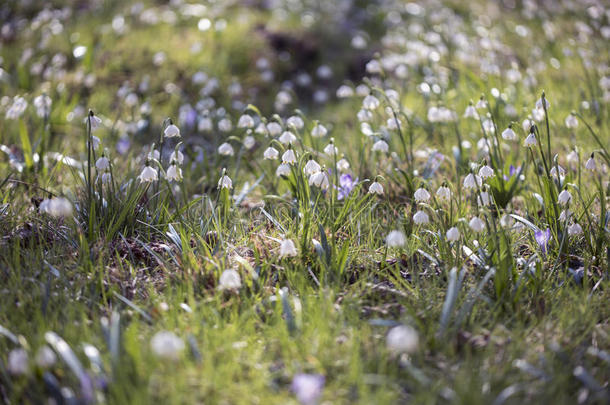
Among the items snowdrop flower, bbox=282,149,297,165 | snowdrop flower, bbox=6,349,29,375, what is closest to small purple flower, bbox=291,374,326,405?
snowdrop flower, bbox=6,349,29,375

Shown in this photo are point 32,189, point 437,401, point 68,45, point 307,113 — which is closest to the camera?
point 437,401

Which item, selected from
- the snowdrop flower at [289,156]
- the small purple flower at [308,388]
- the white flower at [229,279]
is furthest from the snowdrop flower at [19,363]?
the snowdrop flower at [289,156]

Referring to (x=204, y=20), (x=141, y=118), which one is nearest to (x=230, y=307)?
(x=141, y=118)

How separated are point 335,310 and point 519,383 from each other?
2.79 feet

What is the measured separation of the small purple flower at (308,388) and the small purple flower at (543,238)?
62.0 inches

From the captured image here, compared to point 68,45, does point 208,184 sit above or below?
below

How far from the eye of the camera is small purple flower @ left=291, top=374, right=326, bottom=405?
5.72ft

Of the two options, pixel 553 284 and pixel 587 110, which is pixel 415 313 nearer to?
pixel 553 284

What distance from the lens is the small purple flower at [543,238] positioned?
2.81m

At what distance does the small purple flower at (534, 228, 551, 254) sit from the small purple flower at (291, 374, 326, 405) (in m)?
1.57

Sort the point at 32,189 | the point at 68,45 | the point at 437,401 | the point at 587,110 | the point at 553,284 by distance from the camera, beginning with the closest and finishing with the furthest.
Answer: the point at 437,401 < the point at 553,284 < the point at 32,189 < the point at 587,110 < the point at 68,45

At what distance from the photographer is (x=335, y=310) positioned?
247cm

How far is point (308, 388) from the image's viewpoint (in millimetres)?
1752

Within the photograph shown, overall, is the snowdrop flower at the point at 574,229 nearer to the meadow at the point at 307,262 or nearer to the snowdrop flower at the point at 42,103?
the meadow at the point at 307,262
